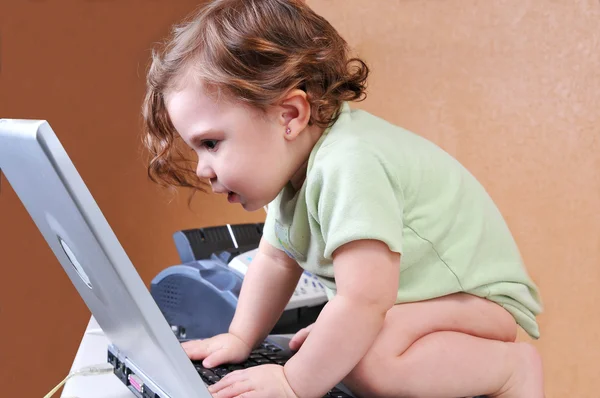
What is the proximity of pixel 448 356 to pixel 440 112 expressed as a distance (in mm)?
801

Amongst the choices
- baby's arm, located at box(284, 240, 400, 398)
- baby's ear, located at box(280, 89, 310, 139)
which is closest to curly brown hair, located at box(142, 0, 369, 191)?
baby's ear, located at box(280, 89, 310, 139)

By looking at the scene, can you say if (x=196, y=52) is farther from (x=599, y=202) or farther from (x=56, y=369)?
(x=56, y=369)

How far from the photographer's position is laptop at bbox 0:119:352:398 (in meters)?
0.53

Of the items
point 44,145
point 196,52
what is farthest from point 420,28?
point 44,145

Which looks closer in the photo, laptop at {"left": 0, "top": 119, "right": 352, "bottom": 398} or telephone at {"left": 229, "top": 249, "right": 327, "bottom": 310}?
laptop at {"left": 0, "top": 119, "right": 352, "bottom": 398}

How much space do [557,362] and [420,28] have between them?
2.36 feet

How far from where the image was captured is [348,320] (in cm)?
71

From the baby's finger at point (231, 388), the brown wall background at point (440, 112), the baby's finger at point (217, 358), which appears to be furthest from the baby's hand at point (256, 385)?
the brown wall background at point (440, 112)

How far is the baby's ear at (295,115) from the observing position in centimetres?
80

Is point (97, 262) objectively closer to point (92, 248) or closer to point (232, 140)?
point (92, 248)

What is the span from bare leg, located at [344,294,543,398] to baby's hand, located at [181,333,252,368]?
0.51 ft

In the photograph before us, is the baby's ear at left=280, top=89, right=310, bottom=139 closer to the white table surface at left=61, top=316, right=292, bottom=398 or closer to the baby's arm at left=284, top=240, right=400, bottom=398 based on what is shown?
the baby's arm at left=284, top=240, right=400, bottom=398

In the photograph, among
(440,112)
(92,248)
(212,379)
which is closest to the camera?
(92,248)

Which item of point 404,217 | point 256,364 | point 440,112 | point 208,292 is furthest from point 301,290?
point 440,112
